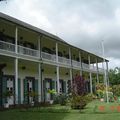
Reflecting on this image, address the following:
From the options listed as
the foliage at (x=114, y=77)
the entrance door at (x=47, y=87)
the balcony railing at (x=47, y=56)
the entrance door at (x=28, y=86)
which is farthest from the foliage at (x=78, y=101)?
the foliage at (x=114, y=77)

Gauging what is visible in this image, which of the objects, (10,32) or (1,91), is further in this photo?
(10,32)

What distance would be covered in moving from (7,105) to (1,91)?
130 cm

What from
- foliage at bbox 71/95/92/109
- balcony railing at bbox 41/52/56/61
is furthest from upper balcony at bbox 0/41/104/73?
foliage at bbox 71/95/92/109

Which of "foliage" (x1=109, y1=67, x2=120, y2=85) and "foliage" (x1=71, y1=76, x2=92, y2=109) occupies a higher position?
"foliage" (x1=109, y1=67, x2=120, y2=85)

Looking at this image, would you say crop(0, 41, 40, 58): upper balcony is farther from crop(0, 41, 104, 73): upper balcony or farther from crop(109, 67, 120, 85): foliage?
crop(109, 67, 120, 85): foliage

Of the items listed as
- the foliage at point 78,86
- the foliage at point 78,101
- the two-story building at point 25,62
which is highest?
the two-story building at point 25,62

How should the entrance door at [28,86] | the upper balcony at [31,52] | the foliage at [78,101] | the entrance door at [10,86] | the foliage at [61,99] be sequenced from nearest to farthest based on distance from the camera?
the foliage at [78,101] < the upper balcony at [31,52] < the entrance door at [10,86] < the foliage at [61,99] < the entrance door at [28,86]

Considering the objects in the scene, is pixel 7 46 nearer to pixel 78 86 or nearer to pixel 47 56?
pixel 78 86

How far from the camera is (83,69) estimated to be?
138ft

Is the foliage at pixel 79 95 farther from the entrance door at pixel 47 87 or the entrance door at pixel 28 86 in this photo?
the entrance door at pixel 47 87

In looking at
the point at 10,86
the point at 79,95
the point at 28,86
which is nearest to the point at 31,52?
the point at 10,86

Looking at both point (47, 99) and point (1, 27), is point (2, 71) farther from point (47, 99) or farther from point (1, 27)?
point (47, 99)

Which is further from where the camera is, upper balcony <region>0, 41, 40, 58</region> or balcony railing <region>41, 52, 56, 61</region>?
balcony railing <region>41, 52, 56, 61</region>

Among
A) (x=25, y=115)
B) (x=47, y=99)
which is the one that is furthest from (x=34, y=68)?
(x=25, y=115)
